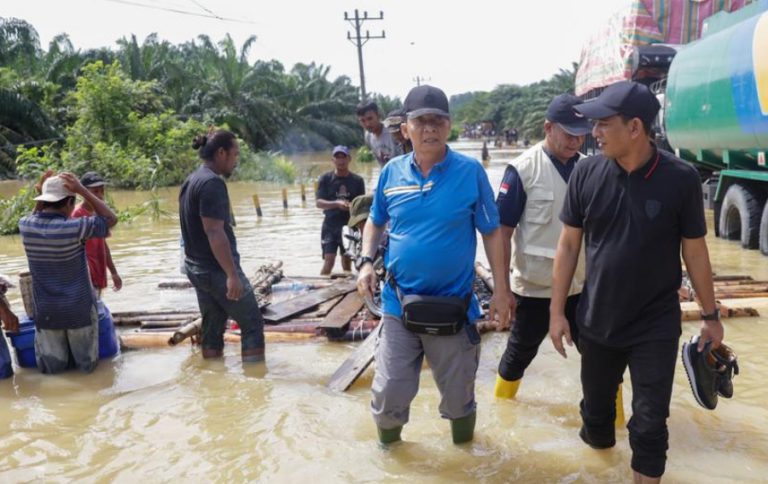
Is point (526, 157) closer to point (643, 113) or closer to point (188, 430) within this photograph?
point (643, 113)

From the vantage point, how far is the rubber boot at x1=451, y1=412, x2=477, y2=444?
3.71 m

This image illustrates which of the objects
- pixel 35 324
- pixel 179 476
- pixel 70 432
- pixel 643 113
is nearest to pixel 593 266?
pixel 643 113

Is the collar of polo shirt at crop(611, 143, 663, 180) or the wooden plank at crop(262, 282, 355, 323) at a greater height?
the collar of polo shirt at crop(611, 143, 663, 180)

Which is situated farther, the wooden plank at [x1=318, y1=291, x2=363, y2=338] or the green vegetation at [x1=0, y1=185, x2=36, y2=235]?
the green vegetation at [x1=0, y1=185, x2=36, y2=235]

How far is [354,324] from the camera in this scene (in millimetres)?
6160

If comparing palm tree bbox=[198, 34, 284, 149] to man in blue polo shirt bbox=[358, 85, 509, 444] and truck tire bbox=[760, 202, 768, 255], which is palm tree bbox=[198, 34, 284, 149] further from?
man in blue polo shirt bbox=[358, 85, 509, 444]

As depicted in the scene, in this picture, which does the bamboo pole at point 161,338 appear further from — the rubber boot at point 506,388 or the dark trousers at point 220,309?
the rubber boot at point 506,388

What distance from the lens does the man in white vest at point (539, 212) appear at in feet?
12.3

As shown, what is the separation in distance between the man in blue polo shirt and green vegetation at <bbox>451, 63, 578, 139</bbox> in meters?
39.9

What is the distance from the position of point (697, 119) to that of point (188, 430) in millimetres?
9071

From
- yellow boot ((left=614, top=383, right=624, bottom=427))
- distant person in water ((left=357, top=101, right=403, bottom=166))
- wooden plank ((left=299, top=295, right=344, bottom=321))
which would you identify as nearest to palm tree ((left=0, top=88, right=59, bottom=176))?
distant person in water ((left=357, top=101, right=403, bottom=166))

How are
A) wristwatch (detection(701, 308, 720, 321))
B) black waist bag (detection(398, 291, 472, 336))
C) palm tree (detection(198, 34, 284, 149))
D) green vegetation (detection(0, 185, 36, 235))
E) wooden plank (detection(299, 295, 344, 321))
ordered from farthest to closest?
palm tree (detection(198, 34, 284, 149))
green vegetation (detection(0, 185, 36, 235))
wooden plank (detection(299, 295, 344, 321))
black waist bag (detection(398, 291, 472, 336))
wristwatch (detection(701, 308, 720, 321))

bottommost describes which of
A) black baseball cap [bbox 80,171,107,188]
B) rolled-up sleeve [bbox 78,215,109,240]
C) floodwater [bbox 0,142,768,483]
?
floodwater [bbox 0,142,768,483]

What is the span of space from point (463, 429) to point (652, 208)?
1651mm
